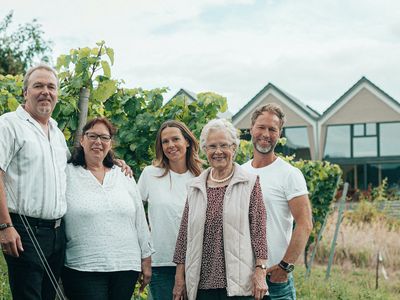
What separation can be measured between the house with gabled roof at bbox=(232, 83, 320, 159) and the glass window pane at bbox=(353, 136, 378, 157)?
2.74 meters

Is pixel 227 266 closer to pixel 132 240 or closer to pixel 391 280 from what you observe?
pixel 132 240

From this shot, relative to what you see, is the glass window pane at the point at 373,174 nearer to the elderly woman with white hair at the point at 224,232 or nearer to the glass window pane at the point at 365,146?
the glass window pane at the point at 365,146

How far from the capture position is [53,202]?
3.43 m

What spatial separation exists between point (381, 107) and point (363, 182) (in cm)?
383

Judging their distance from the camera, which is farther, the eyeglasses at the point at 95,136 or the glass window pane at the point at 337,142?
the glass window pane at the point at 337,142

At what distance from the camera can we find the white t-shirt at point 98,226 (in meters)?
3.57

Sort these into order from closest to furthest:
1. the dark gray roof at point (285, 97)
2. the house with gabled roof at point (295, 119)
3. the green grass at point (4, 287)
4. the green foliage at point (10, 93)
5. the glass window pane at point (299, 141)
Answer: the green foliage at point (10, 93)
the green grass at point (4, 287)
the dark gray roof at point (285, 97)
the house with gabled roof at point (295, 119)
the glass window pane at point (299, 141)

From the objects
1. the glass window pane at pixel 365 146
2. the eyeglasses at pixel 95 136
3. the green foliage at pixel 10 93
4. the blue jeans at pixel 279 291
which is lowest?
the blue jeans at pixel 279 291

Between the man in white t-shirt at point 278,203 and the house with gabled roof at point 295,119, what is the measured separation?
26.1 metres

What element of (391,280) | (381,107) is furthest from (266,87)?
(391,280)

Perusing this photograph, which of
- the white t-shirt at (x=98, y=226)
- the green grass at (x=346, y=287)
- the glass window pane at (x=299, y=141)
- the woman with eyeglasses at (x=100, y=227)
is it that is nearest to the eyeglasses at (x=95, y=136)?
the woman with eyeglasses at (x=100, y=227)

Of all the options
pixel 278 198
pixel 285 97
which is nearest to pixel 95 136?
pixel 278 198

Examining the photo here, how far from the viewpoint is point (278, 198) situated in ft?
12.3

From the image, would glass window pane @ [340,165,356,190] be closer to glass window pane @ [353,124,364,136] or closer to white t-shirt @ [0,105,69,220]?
glass window pane @ [353,124,364,136]
